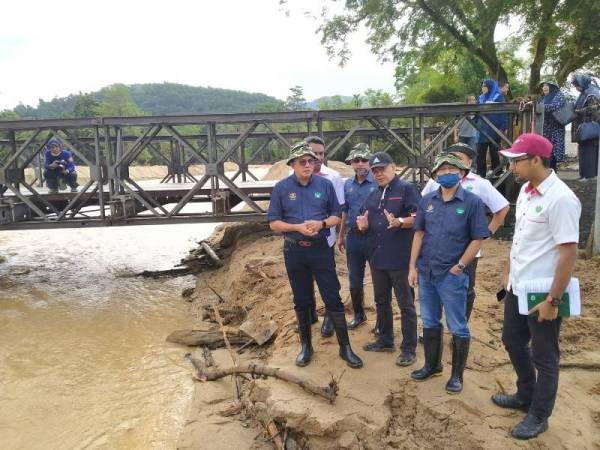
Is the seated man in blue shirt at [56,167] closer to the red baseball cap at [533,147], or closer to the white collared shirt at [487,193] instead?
the white collared shirt at [487,193]

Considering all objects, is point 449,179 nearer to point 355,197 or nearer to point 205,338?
point 355,197

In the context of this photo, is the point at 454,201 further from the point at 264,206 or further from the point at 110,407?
the point at 264,206

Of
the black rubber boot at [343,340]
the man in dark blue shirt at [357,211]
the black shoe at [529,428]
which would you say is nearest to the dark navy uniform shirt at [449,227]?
the man in dark blue shirt at [357,211]

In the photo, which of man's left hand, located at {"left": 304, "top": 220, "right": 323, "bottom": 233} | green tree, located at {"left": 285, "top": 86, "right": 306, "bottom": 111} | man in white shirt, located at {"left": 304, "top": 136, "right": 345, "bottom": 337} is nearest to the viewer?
man's left hand, located at {"left": 304, "top": 220, "right": 323, "bottom": 233}

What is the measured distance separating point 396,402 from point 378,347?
0.78m

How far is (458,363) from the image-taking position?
12.0ft

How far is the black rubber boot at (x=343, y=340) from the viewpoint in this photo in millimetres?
4141

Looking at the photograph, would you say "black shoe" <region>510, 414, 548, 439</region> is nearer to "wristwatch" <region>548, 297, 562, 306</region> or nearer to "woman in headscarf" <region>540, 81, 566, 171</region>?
"wristwatch" <region>548, 297, 562, 306</region>

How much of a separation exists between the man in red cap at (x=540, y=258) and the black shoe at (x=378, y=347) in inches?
47.9

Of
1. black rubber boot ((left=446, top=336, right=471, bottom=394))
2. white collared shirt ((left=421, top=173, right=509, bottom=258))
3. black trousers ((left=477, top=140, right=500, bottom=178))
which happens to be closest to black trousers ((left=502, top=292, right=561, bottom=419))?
black rubber boot ((left=446, top=336, right=471, bottom=394))

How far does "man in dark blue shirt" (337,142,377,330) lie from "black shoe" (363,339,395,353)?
0.55 meters

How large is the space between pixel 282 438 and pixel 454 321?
1.60 m

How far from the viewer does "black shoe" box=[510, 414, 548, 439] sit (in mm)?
3150

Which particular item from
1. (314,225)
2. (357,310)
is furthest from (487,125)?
(314,225)
